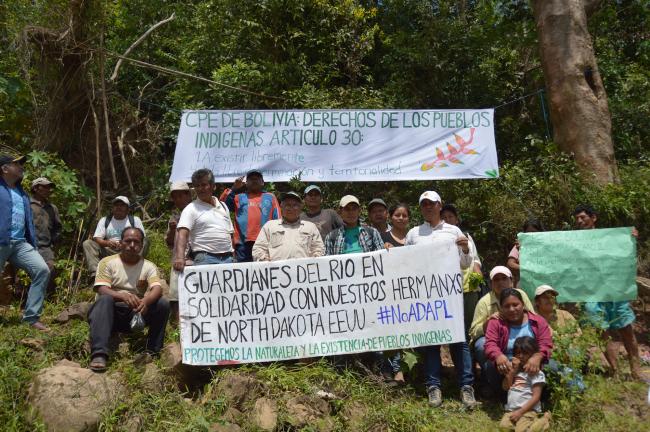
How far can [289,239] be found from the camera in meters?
5.53

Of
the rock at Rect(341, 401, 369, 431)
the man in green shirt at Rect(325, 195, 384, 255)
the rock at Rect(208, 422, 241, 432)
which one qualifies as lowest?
the rock at Rect(341, 401, 369, 431)

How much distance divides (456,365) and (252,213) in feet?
8.21

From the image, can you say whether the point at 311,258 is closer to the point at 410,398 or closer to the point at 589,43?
the point at 410,398

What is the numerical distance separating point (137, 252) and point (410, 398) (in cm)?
271

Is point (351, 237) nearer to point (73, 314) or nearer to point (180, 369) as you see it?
point (180, 369)

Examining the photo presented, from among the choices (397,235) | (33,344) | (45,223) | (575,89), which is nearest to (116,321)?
(33,344)

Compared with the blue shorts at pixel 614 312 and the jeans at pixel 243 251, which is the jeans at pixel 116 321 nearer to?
the jeans at pixel 243 251

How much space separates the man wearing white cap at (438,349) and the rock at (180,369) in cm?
196

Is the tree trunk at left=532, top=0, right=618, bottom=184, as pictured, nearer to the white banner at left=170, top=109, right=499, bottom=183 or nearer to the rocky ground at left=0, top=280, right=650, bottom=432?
the white banner at left=170, top=109, right=499, bottom=183

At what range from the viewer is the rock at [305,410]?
15.1ft

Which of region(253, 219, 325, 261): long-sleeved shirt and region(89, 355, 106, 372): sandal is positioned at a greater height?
region(253, 219, 325, 261): long-sleeved shirt

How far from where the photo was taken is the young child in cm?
464

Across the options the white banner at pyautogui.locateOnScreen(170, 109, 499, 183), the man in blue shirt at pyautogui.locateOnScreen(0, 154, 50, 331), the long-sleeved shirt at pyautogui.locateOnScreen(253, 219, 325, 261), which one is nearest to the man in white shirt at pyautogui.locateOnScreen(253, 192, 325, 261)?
the long-sleeved shirt at pyautogui.locateOnScreen(253, 219, 325, 261)

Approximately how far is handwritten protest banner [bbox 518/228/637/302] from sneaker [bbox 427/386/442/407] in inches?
56.3
